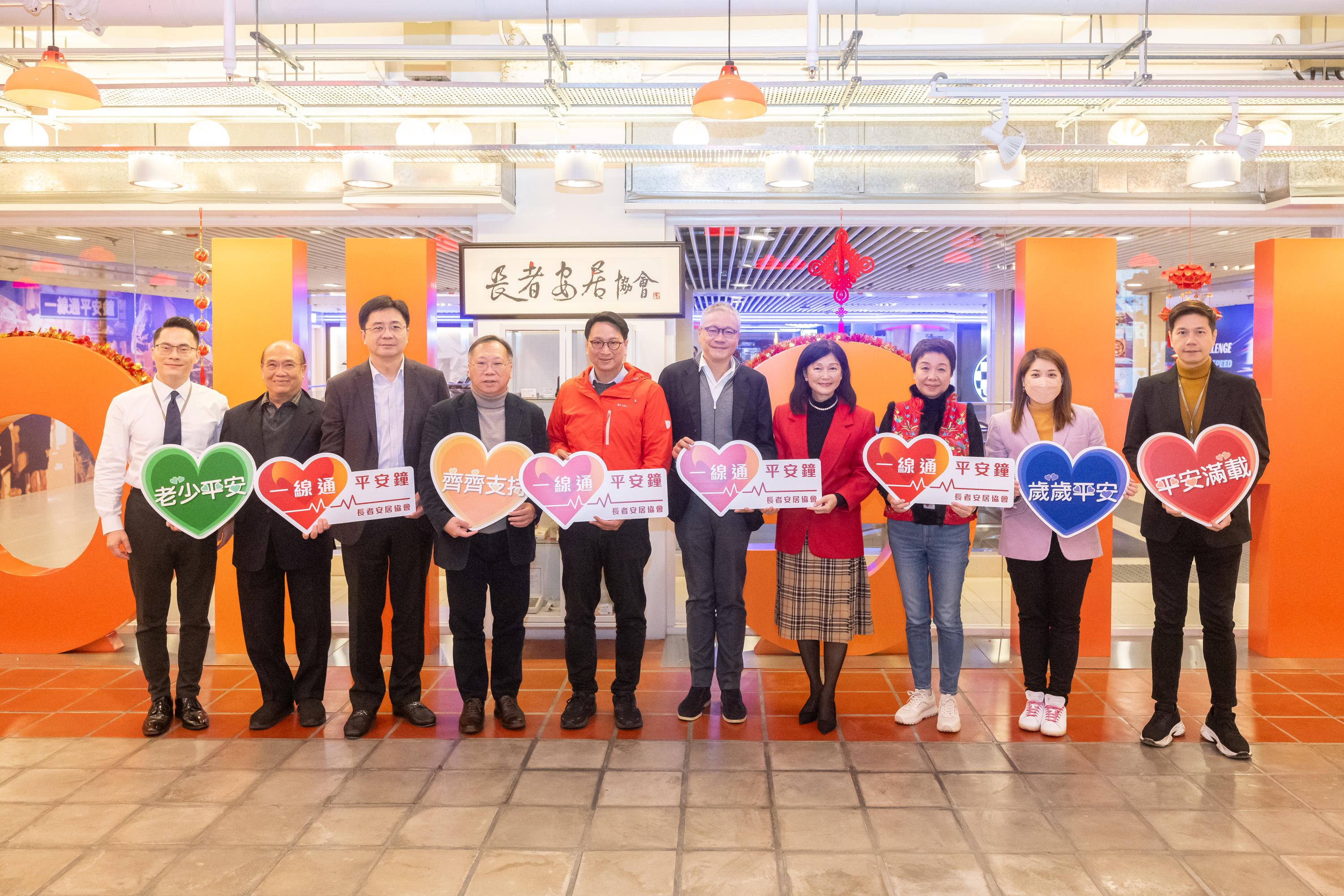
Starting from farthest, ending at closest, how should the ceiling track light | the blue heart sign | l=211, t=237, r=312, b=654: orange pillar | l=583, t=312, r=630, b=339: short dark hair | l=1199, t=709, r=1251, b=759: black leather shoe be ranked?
l=211, t=237, r=312, b=654: orange pillar, the ceiling track light, l=583, t=312, r=630, b=339: short dark hair, the blue heart sign, l=1199, t=709, r=1251, b=759: black leather shoe

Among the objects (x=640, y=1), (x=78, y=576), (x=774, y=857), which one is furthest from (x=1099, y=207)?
(x=78, y=576)

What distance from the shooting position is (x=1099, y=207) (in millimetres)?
5207

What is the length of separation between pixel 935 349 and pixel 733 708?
176 centimetres

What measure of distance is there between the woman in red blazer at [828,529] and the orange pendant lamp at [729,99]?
0.97 m

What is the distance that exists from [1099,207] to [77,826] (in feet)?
19.4

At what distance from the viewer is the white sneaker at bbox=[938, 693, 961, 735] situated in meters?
3.55

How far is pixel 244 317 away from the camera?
188 inches

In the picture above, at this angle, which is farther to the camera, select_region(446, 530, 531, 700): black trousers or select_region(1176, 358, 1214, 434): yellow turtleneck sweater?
select_region(446, 530, 531, 700): black trousers

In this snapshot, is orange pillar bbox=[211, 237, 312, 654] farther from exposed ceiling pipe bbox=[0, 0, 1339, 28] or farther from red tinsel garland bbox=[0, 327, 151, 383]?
exposed ceiling pipe bbox=[0, 0, 1339, 28]

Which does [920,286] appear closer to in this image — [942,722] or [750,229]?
[750,229]

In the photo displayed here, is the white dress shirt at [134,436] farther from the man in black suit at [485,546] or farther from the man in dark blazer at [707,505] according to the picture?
the man in dark blazer at [707,505]

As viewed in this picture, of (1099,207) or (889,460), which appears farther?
(1099,207)

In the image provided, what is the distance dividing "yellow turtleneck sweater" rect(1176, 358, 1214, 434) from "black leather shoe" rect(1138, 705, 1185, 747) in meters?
1.15

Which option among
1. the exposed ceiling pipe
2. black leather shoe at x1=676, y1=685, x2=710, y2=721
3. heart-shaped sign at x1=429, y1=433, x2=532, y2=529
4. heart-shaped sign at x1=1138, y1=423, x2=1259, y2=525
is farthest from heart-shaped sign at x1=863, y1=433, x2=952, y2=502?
the exposed ceiling pipe
